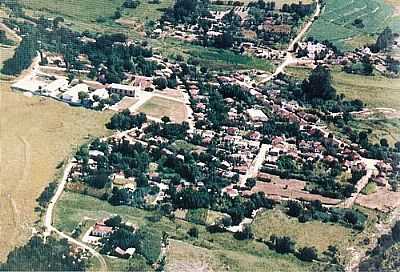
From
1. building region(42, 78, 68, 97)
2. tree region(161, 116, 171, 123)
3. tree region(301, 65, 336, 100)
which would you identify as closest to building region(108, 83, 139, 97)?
building region(42, 78, 68, 97)

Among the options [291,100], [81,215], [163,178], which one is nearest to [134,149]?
[163,178]

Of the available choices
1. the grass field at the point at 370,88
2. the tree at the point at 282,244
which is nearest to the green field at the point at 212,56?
the grass field at the point at 370,88

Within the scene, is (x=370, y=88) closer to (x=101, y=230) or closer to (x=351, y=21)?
(x=351, y=21)

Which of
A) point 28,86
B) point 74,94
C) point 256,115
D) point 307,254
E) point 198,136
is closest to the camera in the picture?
point 307,254

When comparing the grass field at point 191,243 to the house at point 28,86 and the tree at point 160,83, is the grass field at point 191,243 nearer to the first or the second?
the house at point 28,86

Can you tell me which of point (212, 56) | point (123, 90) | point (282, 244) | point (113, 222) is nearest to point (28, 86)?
point (123, 90)

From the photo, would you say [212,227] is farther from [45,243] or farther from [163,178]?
[45,243]
